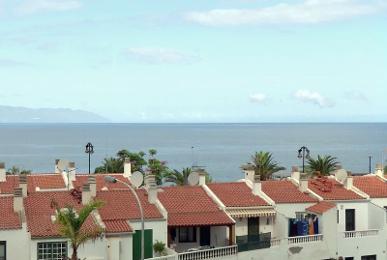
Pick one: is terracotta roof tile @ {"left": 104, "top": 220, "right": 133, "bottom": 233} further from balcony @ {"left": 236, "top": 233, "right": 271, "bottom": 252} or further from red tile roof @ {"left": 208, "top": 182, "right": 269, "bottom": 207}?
red tile roof @ {"left": 208, "top": 182, "right": 269, "bottom": 207}

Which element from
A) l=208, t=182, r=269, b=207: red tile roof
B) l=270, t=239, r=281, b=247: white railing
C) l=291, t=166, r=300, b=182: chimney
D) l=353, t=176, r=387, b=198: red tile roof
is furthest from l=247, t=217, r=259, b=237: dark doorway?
l=353, t=176, r=387, b=198: red tile roof

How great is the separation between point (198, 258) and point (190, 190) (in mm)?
9340

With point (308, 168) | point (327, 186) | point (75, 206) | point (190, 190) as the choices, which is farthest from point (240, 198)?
point (308, 168)

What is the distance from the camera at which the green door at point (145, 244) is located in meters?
41.9

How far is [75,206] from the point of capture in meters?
43.4

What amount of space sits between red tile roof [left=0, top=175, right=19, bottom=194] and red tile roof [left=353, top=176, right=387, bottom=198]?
27.2m

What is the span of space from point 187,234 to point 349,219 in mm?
13331

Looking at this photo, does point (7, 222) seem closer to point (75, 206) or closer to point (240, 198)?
point (75, 206)

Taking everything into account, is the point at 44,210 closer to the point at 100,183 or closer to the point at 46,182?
the point at 100,183

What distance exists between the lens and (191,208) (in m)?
47.5

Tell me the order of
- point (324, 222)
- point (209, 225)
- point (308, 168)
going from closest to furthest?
point (209, 225) → point (324, 222) → point (308, 168)

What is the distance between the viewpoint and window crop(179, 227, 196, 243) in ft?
153

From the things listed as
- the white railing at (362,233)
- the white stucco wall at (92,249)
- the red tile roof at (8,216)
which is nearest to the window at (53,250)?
the white stucco wall at (92,249)

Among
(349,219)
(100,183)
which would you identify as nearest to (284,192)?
(349,219)
